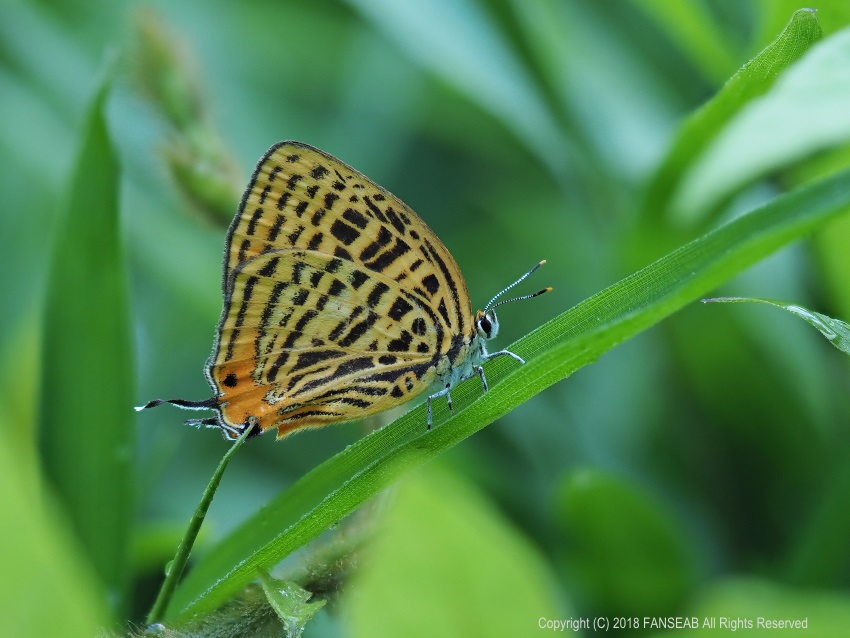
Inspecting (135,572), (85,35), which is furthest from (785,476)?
(85,35)

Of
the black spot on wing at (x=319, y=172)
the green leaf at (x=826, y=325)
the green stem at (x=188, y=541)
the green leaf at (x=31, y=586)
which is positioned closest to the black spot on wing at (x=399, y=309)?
the black spot on wing at (x=319, y=172)

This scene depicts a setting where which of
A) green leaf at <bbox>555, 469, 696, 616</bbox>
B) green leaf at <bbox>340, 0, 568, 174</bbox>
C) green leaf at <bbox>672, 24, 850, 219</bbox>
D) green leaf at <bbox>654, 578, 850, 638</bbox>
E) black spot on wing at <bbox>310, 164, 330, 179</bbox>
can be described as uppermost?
green leaf at <bbox>340, 0, 568, 174</bbox>

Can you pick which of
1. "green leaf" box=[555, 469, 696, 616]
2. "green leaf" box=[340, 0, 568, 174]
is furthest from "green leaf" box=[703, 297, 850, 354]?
"green leaf" box=[340, 0, 568, 174]

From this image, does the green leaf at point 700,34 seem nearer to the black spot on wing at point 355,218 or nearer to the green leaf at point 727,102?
the green leaf at point 727,102

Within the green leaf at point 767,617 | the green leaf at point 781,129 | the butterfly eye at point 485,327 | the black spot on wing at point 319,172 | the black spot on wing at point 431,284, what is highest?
the green leaf at point 781,129

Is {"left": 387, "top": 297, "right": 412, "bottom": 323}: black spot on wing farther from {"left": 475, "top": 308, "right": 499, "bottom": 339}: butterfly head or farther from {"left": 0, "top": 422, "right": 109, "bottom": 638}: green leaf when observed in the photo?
{"left": 0, "top": 422, "right": 109, "bottom": 638}: green leaf

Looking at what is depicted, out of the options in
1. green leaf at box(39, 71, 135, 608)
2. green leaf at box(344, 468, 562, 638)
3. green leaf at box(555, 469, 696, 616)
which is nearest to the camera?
green leaf at box(344, 468, 562, 638)
